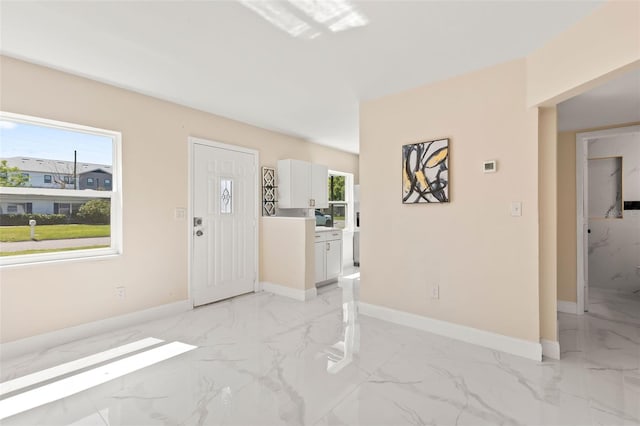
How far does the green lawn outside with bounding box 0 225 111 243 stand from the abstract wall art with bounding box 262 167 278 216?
2.01 metres

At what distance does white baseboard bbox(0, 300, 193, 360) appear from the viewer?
255cm

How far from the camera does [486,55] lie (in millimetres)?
2498

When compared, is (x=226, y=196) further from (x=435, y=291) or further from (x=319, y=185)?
(x=435, y=291)

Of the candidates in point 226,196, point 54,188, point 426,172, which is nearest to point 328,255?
point 226,196

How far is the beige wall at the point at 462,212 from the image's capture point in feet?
8.39

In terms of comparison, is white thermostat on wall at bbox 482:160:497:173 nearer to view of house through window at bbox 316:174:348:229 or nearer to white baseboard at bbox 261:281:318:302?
white baseboard at bbox 261:281:318:302

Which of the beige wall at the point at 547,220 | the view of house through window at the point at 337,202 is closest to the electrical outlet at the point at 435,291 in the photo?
the beige wall at the point at 547,220

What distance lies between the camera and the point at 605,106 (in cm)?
312

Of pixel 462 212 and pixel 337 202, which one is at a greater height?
pixel 337 202

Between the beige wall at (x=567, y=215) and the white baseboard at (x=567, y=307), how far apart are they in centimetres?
5

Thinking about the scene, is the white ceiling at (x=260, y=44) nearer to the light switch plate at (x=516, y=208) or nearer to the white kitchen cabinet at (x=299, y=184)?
the light switch plate at (x=516, y=208)

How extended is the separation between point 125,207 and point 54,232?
0.60 meters

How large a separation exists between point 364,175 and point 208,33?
6.73ft

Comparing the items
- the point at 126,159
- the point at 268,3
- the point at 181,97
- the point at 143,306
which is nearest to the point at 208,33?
the point at 268,3
